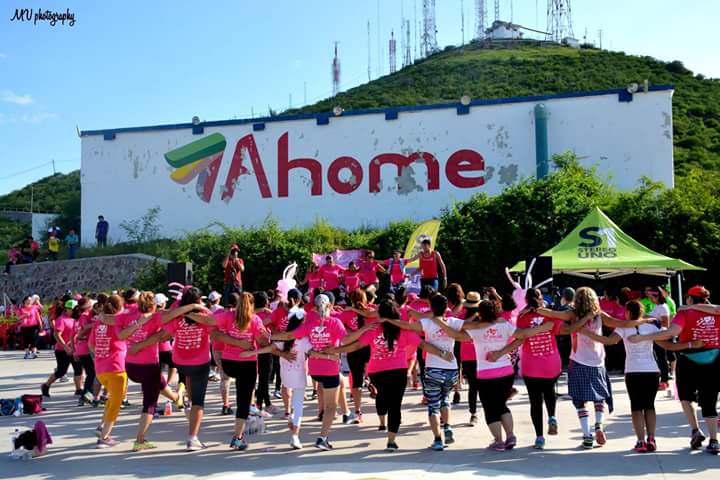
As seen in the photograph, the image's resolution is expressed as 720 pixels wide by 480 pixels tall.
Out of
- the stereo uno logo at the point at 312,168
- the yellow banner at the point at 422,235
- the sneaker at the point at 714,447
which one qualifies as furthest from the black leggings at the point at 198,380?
the stereo uno logo at the point at 312,168

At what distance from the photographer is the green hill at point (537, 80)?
56.2 meters

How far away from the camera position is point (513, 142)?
28688mm

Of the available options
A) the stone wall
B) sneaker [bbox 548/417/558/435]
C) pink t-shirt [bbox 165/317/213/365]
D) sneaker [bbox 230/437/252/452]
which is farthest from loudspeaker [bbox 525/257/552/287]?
the stone wall

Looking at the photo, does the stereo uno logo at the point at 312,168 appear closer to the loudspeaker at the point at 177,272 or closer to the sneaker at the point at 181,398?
the loudspeaker at the point at 177,272

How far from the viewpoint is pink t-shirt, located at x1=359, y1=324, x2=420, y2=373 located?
842 centimetres

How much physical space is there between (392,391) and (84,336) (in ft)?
17.8

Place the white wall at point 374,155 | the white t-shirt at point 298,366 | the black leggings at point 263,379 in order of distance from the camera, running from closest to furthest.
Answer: the white t-shirt at point 298,366, the black leggings at point 263,379, the white wall at point 374,155

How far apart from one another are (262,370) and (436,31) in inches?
2771

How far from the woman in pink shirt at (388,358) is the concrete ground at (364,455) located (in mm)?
481

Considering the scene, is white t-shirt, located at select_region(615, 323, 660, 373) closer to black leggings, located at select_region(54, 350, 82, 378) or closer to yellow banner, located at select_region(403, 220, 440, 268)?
black leggings, located at select_region(54, 350, 82, 378)

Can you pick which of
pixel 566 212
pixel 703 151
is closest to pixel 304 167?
pixel 566 212

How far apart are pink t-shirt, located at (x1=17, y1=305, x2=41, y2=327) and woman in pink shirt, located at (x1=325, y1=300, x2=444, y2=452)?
14.0 metres

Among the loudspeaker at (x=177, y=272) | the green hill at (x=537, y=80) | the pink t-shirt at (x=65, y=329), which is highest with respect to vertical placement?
the green hill at (x=537, y=80)

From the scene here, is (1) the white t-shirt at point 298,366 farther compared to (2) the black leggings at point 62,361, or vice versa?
(2) the black leggings at point 62,361
